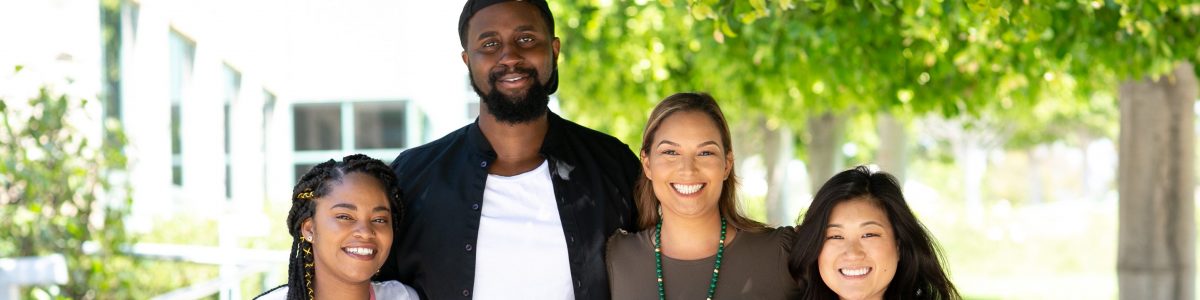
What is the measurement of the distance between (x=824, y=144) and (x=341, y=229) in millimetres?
11202

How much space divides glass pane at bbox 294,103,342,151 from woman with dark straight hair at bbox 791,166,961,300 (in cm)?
1349

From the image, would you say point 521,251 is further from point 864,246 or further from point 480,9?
point 864,246

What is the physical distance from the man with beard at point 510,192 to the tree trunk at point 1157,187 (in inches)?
214

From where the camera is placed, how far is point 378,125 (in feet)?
55.3

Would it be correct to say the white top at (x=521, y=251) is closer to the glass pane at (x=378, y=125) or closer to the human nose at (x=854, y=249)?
the human nose at (x=854, y=249)

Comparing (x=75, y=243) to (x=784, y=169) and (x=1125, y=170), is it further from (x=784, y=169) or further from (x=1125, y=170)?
(x=784, y=169)

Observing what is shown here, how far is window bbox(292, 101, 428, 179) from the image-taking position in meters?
16.8

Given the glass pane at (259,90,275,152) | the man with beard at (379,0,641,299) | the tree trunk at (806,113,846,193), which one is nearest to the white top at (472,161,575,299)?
the man with beard at (379,0,641,299)

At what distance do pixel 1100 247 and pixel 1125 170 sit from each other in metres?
16.0

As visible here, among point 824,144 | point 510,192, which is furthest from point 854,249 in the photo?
point 824,144

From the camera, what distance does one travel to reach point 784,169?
17188 mm

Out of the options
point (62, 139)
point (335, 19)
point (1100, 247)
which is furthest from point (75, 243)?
point (1100, 247)

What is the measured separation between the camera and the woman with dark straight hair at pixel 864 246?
3734mm

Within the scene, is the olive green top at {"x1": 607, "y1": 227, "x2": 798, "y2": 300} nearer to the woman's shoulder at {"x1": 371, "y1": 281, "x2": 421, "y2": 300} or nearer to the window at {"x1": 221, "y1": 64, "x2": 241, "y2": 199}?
the woman's shoulder at {"x1": 371, "y1": 281, "x2": 421, "y2": 300}
